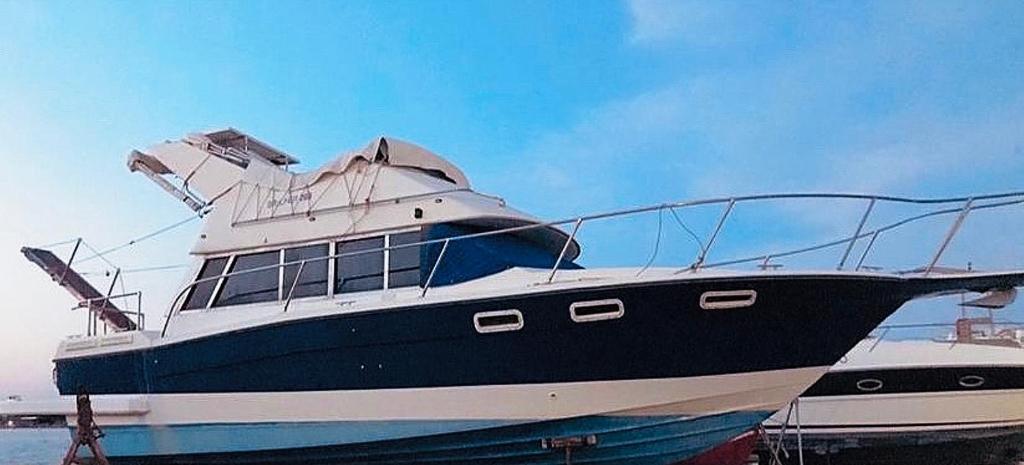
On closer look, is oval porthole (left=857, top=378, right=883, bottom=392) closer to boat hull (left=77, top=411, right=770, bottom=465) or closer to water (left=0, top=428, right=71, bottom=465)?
boat hull (left=77, top=411, right=770, bottom=465)

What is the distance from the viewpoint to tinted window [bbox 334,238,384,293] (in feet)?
25.4

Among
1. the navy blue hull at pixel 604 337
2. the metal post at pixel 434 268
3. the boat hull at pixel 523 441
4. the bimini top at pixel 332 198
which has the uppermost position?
the bimini top at pixel 332 198

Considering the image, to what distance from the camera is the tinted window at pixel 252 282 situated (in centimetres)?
834

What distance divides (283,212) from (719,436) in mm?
4712

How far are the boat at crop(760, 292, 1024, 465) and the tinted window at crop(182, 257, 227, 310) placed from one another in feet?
22.7

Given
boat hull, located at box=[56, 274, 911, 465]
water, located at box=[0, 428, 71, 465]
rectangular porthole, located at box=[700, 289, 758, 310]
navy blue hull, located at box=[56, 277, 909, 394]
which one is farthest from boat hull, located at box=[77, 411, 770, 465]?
water, located at box=[0, 428, 71, 465]

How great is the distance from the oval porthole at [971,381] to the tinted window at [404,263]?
22.3 feet

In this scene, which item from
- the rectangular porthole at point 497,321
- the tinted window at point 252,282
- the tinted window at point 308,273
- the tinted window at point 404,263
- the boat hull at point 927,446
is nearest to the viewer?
the rectangular porthole at point 497,321

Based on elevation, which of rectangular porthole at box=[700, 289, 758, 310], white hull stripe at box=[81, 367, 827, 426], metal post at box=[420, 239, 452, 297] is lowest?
white hull stripe at box=[81, 367, 827, 426]

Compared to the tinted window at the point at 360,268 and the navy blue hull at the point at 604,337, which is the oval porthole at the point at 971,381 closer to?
the navy blue hull at the point at 604,337

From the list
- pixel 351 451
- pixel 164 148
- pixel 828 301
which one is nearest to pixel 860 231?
pixel 828 301

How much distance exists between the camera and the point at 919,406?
409 inches

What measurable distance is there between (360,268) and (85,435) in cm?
288

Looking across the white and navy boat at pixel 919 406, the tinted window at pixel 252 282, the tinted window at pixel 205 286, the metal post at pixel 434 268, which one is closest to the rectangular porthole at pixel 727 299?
the metal post at pixel 434 268
